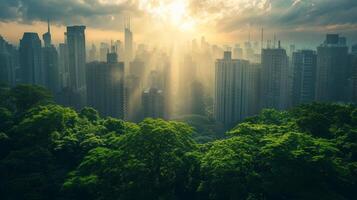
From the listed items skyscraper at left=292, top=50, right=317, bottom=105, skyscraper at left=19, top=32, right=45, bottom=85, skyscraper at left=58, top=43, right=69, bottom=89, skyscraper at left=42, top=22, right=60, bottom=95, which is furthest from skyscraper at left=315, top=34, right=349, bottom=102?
skyscraper at left=19, top=32, right=45, bottom=85

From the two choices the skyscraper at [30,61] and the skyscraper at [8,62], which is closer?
the skyscraper at [8,62]

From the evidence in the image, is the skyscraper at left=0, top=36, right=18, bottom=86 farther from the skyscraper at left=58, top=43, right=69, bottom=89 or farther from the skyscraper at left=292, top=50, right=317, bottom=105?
the skyscraper at left=292, top=50, right=317, bottom=105

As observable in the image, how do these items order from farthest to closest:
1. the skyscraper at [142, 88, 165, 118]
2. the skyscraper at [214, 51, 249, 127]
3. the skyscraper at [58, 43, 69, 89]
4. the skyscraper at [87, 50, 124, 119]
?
the skyscraper at [58, 43, 69, 89] < the skyscraper at [214, 51, 249, 127] < the skyscraper at [87, 50, 124, 119] < the skyscraper at [142, 88, 165, 118]

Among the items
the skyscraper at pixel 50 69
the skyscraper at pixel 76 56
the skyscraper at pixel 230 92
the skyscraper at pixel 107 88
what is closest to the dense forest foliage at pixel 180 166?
the skyscraper at pixel 107 88

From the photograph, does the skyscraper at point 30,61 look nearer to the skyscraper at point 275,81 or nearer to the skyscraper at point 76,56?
the skyscraper at point 76,56

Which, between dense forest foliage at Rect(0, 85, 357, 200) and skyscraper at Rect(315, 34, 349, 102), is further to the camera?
skyscraper at Rect(315, 34, 349, 102)

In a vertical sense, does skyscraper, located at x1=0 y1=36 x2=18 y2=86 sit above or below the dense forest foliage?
above

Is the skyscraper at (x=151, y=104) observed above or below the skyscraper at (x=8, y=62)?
below
